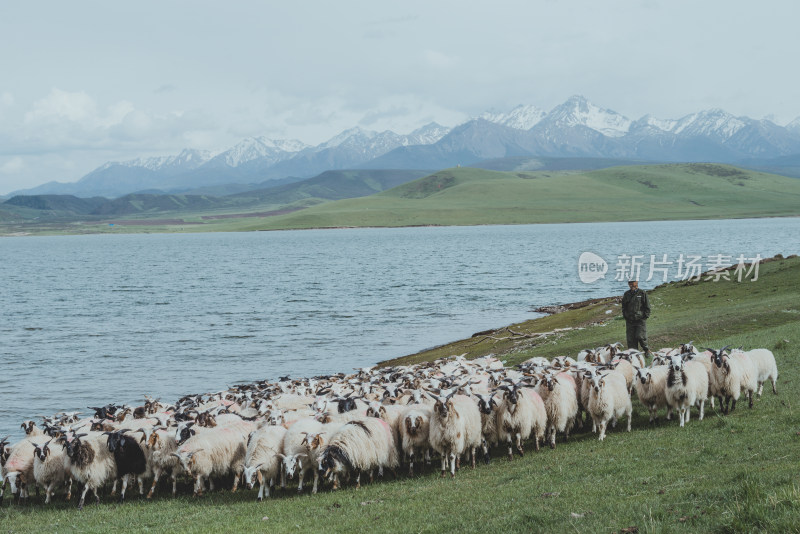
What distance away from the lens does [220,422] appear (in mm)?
18141

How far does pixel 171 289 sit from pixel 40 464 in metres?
72.8

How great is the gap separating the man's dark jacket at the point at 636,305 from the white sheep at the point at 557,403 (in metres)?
7.60

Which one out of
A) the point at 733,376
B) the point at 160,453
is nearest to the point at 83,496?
the point at 160,453

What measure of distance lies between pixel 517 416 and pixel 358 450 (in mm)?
3884

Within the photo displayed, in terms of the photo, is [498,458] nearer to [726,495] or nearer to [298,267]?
[726,495]

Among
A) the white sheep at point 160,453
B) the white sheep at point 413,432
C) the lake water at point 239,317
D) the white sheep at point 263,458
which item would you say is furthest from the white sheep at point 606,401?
the lake water at point 239,317

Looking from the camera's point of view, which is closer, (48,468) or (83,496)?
(83,496)

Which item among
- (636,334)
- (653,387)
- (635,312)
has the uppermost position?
(635,312)

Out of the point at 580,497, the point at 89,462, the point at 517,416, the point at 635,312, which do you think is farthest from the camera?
the point at 635,312

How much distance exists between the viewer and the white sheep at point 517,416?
1639 cm

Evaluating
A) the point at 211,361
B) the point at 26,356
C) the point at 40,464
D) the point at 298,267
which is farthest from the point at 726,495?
the point at 298,267

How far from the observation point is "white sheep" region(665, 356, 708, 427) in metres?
17.3

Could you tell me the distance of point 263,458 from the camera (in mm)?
15250

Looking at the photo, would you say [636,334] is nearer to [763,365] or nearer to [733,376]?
[763,365]
